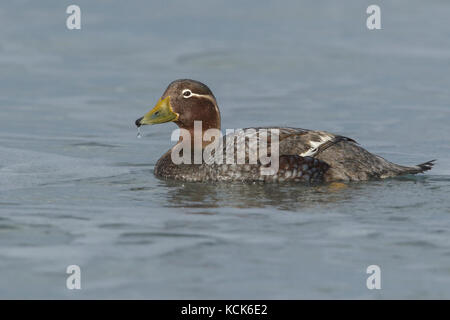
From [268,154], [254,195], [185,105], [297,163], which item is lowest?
[254,195]

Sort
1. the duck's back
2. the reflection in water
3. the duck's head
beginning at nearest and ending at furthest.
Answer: the reflection in water → the duck's back → the duck's head

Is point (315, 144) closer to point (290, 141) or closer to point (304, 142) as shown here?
point (304, 142)

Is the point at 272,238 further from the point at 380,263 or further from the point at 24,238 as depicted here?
the point at 24,238

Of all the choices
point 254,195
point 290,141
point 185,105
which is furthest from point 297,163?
point 185,105

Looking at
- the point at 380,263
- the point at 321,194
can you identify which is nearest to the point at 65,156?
the point at 321,194

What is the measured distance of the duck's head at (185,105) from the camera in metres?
11.6

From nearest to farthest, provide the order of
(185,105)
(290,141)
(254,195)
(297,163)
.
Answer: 1. (254,195)
2. (297,163)
3. (290,141)
4. (185,105)

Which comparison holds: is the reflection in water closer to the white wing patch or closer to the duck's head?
the white wing patch

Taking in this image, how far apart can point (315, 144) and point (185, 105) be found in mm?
1729

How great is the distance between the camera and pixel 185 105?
38.2 feet

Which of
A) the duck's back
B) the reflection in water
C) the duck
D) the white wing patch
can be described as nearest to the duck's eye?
the duck

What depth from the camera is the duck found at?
10.9 metres

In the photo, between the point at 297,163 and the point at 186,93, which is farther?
the point at 186,93

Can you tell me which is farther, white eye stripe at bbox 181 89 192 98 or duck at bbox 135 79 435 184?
white eye stripe at bbox 181 89 192 98
